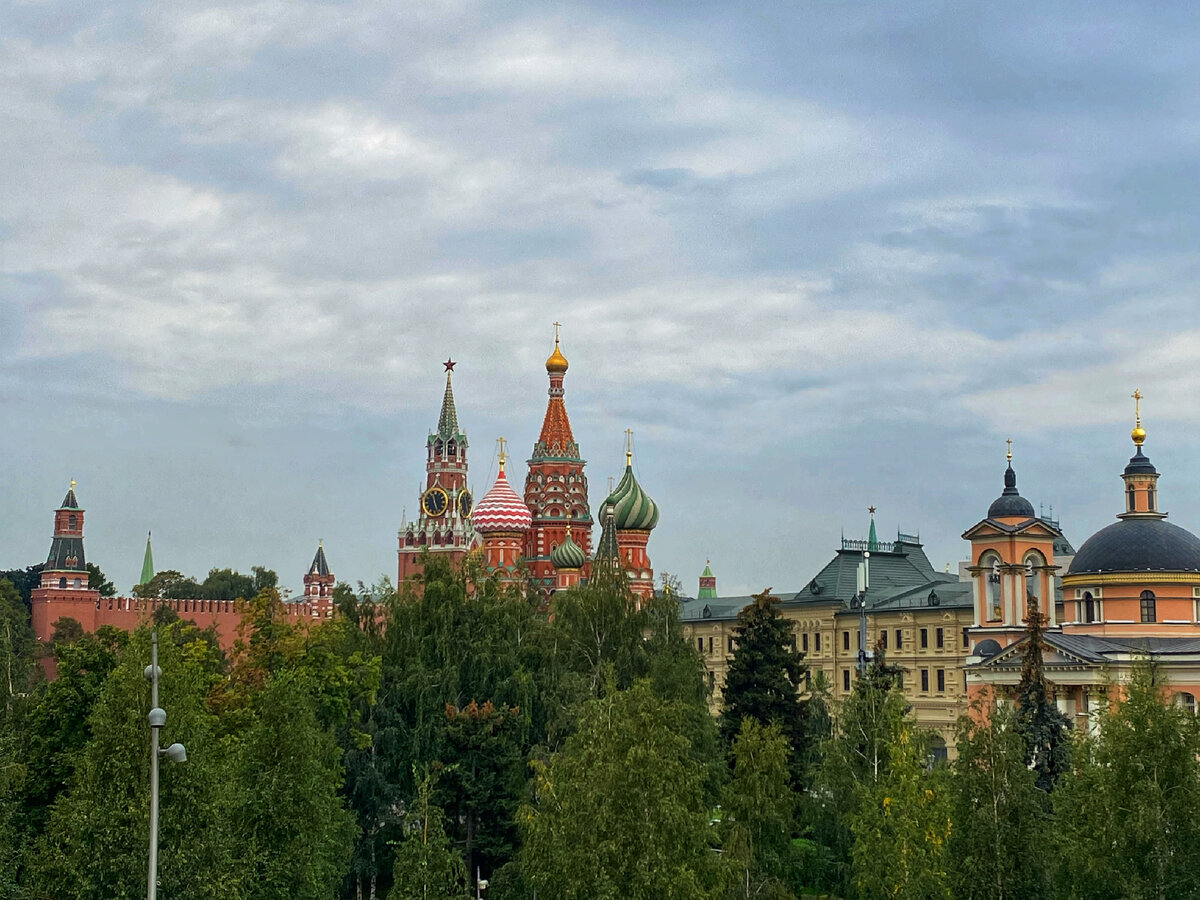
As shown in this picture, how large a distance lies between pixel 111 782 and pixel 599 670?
22.7 m

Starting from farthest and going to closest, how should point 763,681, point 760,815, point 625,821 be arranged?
point 763,681 < point 760,815 < point 625,821

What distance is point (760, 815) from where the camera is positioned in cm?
4000

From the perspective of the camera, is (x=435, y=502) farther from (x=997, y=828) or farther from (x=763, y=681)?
(x=997, y=828)

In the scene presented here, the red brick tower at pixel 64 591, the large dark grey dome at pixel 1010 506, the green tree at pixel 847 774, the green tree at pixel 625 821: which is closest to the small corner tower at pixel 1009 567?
the large dark grey dome at pixel 1010 506

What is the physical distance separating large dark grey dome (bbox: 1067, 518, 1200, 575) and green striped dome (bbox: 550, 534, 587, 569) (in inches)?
1928

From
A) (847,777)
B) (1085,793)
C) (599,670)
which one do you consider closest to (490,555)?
(599,670)

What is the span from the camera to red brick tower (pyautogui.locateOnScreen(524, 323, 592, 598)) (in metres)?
118

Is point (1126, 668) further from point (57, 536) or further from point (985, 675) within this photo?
point (57, 536)

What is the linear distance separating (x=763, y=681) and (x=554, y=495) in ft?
225

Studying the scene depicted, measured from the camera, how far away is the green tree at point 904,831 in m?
33.5

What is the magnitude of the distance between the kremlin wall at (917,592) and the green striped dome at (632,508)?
0.10 metres

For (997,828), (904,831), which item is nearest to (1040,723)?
(904,831)

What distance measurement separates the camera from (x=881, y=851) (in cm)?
3472

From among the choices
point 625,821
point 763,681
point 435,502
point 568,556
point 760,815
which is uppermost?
point 435,502
